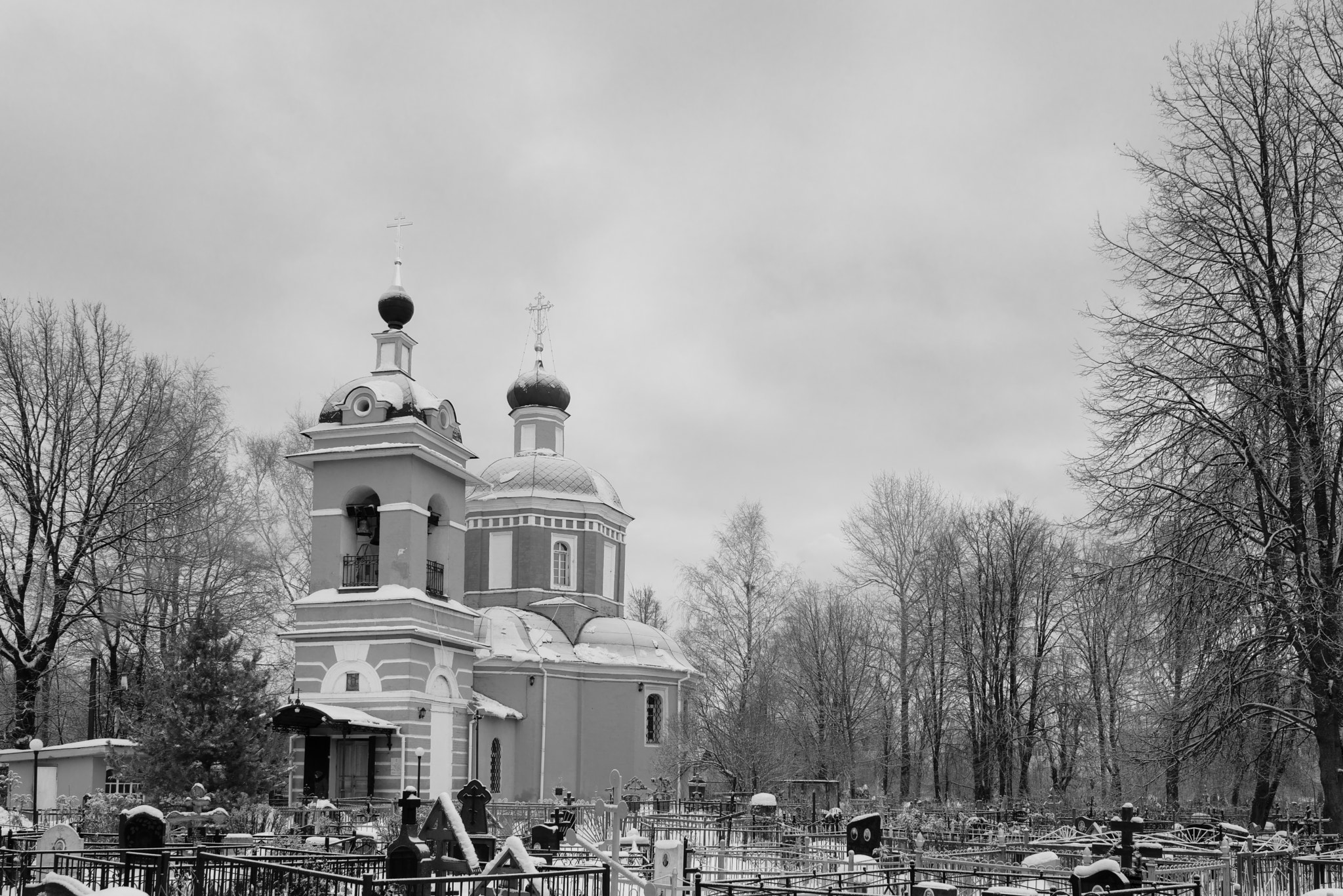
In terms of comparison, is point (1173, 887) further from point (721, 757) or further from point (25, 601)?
point (25, 601)

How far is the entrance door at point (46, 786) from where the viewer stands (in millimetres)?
28672

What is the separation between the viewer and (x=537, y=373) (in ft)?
155

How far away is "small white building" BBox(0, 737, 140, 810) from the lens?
1134 inches

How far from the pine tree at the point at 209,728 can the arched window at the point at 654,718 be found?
19150 mm

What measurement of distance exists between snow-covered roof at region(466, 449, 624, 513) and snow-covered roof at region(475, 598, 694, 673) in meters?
3.78

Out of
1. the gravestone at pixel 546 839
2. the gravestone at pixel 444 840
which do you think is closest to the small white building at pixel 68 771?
the gravestone at pixel 546 839

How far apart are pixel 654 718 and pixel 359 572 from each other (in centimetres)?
1246

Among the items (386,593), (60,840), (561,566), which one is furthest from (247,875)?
(561,566)

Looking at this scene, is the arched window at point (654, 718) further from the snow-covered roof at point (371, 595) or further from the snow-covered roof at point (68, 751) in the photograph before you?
the snow-covered roof at point (68, 751)

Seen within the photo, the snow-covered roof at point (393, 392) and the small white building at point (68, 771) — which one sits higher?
the snow-covered roof at point (393, 392)

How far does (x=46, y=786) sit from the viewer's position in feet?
95.6

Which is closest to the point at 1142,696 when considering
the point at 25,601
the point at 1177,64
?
the point at 1177,64

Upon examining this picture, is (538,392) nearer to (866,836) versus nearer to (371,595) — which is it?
(371,595)

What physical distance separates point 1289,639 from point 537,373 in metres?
32.0
